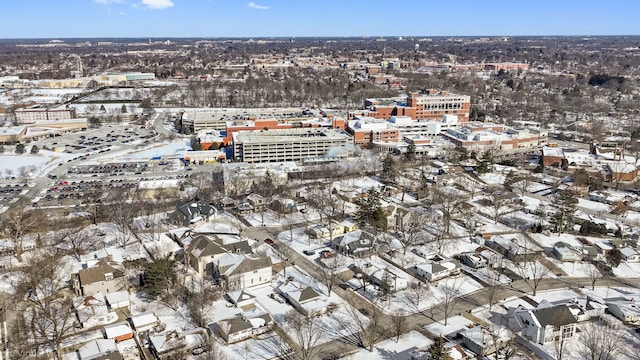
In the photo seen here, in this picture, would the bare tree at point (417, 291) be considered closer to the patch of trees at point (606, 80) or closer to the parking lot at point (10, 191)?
the parking lot at point (10, 191)

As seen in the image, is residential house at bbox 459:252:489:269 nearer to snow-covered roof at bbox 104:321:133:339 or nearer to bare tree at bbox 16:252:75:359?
snow-covered roof at bbox 104:321:133:339

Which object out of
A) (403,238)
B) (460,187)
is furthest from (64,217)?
(460,187)

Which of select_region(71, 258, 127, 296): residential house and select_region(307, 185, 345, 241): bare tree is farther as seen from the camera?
select_region(307, 185, 345, 241): bare tree

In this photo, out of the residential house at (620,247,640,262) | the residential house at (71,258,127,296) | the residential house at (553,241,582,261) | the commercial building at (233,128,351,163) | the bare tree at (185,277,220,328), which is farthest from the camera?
the commercial building at (233,128,351,163)

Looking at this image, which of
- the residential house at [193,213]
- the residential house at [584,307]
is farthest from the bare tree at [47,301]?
the residential house at [584,307]

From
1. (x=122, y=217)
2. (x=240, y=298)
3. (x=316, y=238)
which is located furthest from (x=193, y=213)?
(x=240, y=298)

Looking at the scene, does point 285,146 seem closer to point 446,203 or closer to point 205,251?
point 446,203

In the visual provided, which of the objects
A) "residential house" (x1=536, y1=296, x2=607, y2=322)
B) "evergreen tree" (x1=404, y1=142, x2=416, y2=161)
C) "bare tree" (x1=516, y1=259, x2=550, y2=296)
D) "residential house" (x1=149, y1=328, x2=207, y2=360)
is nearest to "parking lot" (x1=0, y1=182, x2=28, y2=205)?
"residential house" (x1=149, y1=328, x2=207, y2=360)

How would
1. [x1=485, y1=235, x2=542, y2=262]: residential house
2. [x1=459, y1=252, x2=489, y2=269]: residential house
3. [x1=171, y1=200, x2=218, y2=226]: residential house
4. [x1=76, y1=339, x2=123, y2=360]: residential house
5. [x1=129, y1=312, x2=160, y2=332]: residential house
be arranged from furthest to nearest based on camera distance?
[x1=171, y1=200, x2=218, y2=226]: residential house < [x1=485, y1=235, x2=542, y2=262]: residential house < [x1=459, y1=252, x2=489, y2=269]: residential house < [x1=129, y1=312, x2=160, y2=332]: residential house < [x1=76, y1=339, x2=123, y2=360]: residential house
